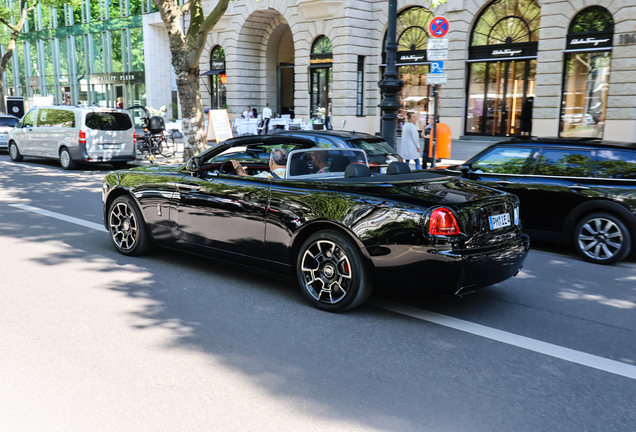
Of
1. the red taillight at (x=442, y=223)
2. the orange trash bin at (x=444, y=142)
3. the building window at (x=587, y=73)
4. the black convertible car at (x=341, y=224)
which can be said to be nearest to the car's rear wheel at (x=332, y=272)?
the black convertible car at (x=341, y=224)

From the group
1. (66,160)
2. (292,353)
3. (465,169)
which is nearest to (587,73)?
(465,169)

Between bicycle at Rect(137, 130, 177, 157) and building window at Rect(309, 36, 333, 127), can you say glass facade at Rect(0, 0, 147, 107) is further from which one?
bicycle at Rect(137, 130, 177, 157)

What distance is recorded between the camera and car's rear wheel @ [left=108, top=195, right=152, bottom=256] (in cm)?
650

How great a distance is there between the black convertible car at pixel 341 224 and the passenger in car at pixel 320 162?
10 mm

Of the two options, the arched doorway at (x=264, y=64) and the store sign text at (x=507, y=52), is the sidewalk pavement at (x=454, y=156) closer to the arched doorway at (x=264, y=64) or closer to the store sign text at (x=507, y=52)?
the store sign text at (x=507, y=52)

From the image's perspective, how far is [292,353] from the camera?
4.04 metres

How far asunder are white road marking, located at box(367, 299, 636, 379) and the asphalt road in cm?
2

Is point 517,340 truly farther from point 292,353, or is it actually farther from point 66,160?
point 66,160

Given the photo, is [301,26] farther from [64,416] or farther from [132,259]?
[64,416]

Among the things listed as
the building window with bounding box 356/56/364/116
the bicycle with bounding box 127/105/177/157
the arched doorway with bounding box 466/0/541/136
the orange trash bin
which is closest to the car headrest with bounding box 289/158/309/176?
the orange trash bin

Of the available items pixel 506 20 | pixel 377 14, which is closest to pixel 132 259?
pixel 506 20

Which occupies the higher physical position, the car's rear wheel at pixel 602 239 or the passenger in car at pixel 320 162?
the passenger in car at pixel 320 162

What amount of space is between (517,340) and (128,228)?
4.29 m

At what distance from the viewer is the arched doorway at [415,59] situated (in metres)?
25.9
